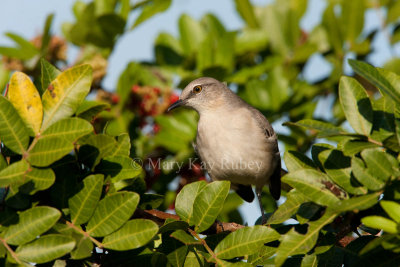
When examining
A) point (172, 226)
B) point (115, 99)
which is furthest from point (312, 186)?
point (115, 99)

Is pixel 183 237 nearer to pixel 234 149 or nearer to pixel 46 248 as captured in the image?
pixel 46 248

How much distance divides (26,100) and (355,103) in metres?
1.81

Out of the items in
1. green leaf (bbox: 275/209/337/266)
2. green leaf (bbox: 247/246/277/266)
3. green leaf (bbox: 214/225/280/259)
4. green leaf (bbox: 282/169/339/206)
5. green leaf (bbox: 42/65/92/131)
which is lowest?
green leaf (bbox: 247/246/277/266)

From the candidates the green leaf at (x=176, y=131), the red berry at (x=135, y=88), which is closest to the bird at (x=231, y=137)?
the green leaf at (x=176, y=131)

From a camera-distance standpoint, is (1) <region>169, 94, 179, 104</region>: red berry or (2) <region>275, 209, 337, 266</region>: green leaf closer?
(2) <region>275, 209, 337, 266</region>: green leaf

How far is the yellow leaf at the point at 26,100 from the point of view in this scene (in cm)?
275

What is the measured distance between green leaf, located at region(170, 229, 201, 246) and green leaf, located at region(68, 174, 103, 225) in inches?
20.4

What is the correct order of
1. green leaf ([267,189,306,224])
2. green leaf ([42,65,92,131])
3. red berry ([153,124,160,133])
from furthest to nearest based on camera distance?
1. red berry ([153,124,160,133])
2. green leaf ([267,189,306,224])
3. green leaf ([42,65,92,131])

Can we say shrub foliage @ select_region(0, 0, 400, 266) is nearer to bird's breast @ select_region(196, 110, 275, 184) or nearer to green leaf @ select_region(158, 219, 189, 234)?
green leaf @ select_region(158, 219, 189, 234)

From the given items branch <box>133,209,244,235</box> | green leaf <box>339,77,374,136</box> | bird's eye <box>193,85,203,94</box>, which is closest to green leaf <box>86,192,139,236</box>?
branch <box>133,209,244,235</box>

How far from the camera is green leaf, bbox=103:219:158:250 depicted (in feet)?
8.82

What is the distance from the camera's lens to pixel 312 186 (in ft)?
8.93

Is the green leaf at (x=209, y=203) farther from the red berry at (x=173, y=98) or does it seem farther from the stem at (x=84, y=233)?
the red berry at (x=173, y=98)

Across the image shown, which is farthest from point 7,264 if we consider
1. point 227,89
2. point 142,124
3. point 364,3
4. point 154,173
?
point 364,3
